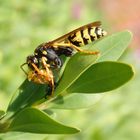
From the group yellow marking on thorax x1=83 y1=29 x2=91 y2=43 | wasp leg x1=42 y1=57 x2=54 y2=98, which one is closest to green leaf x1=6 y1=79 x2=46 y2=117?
wasp leg x1=42 y1=57 x2=54 y2=98

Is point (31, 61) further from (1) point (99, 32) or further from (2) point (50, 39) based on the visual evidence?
(2) point (50, 39)

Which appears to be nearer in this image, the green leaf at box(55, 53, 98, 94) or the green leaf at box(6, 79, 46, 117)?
the green leaf at box(55, 53, 98, 94)

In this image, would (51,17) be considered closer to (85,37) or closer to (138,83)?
(138,83)

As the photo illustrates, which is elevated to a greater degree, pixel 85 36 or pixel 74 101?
pixel 85 36

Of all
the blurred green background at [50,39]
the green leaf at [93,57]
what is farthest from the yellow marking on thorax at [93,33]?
the blurred green background at [50,39]

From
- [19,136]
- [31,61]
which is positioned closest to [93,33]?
[31,61]

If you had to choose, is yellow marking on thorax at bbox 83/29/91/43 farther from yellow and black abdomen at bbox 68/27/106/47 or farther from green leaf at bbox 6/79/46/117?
green leaf at bbox 6/79/46/117

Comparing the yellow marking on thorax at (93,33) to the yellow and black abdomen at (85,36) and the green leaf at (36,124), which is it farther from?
the green leaf at (36,124)
